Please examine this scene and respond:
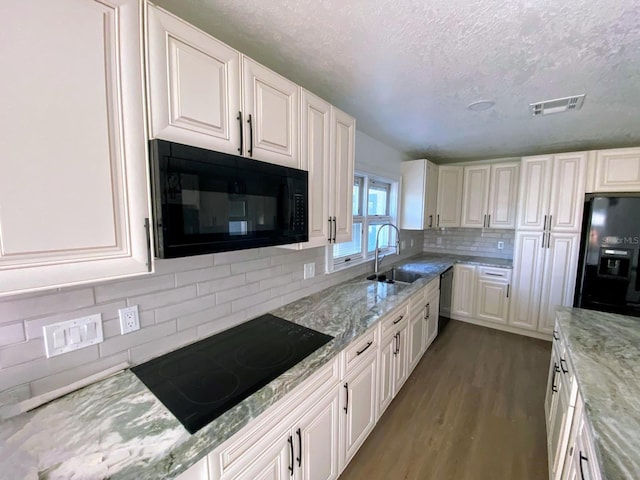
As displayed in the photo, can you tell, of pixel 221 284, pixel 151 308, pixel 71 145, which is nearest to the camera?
pixel 71 145

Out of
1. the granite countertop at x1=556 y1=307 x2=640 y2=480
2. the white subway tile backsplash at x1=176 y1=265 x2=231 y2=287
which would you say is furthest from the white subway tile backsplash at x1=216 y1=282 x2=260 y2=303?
the granite countertop at x1=556 y1=307 x2=640 y2=480

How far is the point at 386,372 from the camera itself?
79.4 inches

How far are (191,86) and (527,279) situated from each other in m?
3.96

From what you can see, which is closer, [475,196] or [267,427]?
[267,427]

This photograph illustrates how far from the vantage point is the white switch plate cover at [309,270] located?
209 cm

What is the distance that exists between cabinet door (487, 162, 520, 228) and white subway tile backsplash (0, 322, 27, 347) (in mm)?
4438

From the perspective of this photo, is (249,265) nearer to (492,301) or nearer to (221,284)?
(221,284)

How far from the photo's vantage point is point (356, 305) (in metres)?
1.96

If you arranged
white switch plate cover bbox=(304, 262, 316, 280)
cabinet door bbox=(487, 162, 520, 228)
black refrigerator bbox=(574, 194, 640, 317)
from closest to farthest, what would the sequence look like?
white switch plate cover bbox=(304, 262, 316, 280) → black refrigerator bbox=(574, 194, 640, 317) → cabinet door bbox=(487, 162, 520, 228)

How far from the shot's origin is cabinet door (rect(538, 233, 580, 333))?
→ 3032 millimetres

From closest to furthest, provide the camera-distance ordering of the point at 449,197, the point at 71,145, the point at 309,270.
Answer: the point at 71,145 → the point at 309,270 → the point at 449,197

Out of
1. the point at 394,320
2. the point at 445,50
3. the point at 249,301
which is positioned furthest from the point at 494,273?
the point at 249,301

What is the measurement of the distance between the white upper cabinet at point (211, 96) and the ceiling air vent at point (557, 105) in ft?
6.05

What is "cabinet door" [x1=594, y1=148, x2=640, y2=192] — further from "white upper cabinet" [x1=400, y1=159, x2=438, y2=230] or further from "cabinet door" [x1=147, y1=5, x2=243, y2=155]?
"cabinet door" [x1=147, y1=5, x2=243, y2=155]
